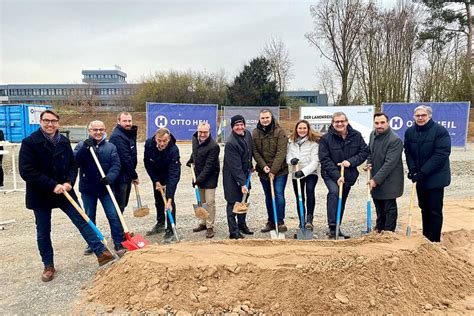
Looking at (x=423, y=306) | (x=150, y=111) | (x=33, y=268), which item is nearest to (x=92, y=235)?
(x=33, y=268)

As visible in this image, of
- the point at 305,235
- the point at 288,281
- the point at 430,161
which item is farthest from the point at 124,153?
the point at 430,161

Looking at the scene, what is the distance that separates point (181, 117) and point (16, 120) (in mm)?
12028

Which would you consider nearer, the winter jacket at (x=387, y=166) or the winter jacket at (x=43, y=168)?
the winter jacket at (x=43, y=168)

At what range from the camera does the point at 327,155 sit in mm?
5215

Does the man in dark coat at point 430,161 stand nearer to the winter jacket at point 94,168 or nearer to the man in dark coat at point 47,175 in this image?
the winter jacket at point 94,168

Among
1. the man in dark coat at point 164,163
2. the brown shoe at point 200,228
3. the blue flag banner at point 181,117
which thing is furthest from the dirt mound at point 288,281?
→ the blue flag banner at point 181,117

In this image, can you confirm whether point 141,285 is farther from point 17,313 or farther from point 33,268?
point 33,268

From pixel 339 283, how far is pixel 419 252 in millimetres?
1063

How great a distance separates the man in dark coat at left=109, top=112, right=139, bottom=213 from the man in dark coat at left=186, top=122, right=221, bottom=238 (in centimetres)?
94

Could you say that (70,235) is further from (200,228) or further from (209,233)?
(209,233)

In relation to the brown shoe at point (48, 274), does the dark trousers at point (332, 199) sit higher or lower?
higher

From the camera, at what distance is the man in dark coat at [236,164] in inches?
207

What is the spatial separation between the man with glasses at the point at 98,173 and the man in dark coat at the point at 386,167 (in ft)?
11.3

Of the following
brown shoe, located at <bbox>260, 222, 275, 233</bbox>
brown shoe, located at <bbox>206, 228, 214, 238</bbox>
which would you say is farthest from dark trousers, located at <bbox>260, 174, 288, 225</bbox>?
brown shoe, located at <bbox>206, 228, 214, 238</bbox>
